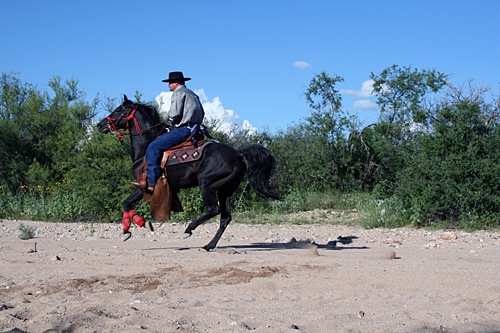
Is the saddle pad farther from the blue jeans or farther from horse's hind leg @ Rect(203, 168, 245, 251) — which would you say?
horse's hind leg @ Rect(203, 168, 245, 251)

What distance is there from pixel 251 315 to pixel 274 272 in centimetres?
191

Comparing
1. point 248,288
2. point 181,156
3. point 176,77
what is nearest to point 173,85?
point 176,77

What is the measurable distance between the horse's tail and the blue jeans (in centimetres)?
104

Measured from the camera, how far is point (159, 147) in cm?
950

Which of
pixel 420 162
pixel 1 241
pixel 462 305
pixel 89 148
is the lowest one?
pixel 462 305

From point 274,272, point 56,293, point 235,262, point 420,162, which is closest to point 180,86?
point 235,262

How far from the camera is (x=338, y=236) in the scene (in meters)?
12.2

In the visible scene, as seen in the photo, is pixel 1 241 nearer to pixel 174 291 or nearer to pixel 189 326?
pixel 174 291

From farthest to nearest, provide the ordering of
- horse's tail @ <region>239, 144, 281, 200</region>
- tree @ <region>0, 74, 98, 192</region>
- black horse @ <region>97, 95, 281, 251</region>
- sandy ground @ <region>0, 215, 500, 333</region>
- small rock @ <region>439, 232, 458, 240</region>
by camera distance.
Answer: tree @ <region>0, 74, 98, 192</region>
small rock @ <region>439, 232, 458, 240</region>
horse's tail @ <region>239, 144, 281, 200</region>
black horse @ <region>97, 95, 281, 251</region>
sandy ground @ <region>0, 215, 500, 333</region>

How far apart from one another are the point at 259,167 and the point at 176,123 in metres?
1.62

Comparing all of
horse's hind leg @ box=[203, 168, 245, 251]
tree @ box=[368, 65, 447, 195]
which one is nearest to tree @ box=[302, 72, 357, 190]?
tree @ box=[368, 65, 447, 195]

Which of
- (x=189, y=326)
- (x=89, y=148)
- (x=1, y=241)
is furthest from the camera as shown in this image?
(x=89, y=148)

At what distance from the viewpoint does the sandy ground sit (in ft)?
16.2

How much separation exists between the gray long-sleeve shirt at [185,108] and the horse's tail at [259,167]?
3.20ft
